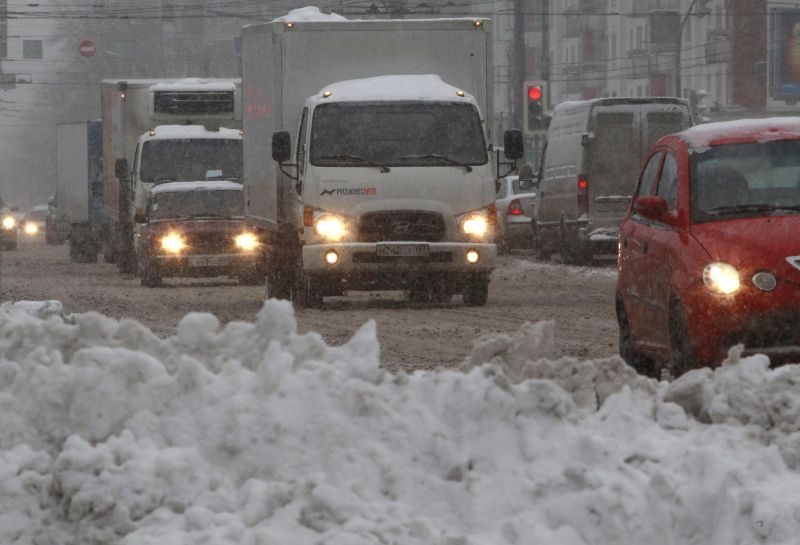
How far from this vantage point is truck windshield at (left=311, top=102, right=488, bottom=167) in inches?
766

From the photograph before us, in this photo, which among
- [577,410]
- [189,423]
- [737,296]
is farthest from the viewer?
[737,296]

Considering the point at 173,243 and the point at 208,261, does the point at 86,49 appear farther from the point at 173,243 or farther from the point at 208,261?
the point at 208,261

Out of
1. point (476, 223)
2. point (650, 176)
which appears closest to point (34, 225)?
point (476, 223)

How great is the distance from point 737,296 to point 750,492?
4184 millimetres

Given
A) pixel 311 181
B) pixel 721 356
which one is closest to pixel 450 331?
pixel 311 181

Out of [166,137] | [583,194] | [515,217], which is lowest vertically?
[515,217]

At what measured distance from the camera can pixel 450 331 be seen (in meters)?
16.7

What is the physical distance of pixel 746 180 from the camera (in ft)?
35.7

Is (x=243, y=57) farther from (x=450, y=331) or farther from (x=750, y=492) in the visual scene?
(x=750, y=492)

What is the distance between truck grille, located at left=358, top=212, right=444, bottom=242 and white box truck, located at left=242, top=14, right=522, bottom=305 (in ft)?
0.03

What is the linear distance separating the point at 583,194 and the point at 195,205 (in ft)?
20.6

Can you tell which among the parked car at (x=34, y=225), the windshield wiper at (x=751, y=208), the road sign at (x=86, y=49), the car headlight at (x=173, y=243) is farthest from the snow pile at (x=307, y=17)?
the road sign at (x=86, y=49)

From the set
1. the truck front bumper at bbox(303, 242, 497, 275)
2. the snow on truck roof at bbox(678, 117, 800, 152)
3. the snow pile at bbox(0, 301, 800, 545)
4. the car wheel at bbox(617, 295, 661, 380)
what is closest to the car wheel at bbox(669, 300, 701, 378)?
the car wheel at bbox(617, 295, 661, 380)

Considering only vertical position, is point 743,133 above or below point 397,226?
above
